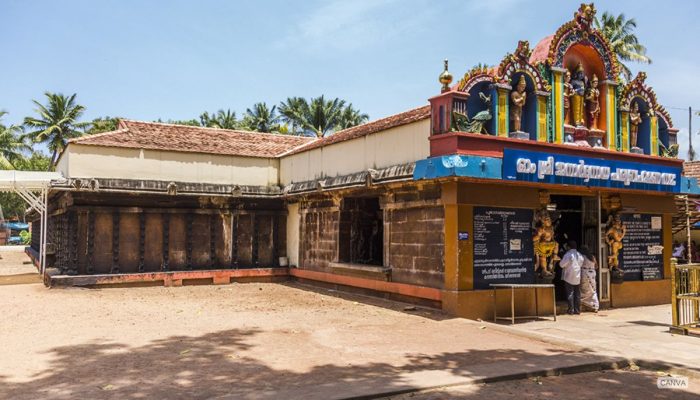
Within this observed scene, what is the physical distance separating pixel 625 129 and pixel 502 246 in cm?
486

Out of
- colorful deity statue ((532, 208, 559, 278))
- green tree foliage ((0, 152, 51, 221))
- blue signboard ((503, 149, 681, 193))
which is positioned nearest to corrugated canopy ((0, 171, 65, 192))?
blue signboard ((503, 149, 681, 193))

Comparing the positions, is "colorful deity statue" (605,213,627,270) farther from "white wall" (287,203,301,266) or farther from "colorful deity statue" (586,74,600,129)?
"white wall" (287,203,301,266)

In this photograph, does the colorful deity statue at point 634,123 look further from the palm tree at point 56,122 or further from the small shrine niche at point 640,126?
the palm tree at point 56,122

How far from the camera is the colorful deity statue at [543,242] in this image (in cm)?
1198

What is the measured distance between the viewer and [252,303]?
13.3m

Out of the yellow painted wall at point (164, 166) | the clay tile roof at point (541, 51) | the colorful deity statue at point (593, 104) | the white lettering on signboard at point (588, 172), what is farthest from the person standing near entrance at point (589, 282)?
the yellow painted wall at point (164, 166)

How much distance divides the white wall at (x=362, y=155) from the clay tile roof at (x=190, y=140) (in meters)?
1.37

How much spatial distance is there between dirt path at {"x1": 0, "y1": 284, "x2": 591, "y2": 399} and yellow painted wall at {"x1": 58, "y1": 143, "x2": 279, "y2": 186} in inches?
152

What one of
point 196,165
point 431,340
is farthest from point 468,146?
point 196,165

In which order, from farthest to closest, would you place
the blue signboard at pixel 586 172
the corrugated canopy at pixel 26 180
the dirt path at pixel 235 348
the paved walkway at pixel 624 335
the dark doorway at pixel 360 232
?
the dark doorway at pixel 360 232 < the corrugated canopy at pixel 26 180 < the blue signboard at pixel 586 172 < the paved walkway at pixel 624 335 < the dirt path at pixel 235 348

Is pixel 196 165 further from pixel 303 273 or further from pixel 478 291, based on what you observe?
pixel 478 291

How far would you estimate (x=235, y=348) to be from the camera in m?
8.16

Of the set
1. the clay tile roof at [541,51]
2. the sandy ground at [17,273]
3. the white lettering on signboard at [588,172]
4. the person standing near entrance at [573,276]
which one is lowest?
the sandy ground at [17,273]

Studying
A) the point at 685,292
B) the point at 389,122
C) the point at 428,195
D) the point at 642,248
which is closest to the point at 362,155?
the point at 389,122
